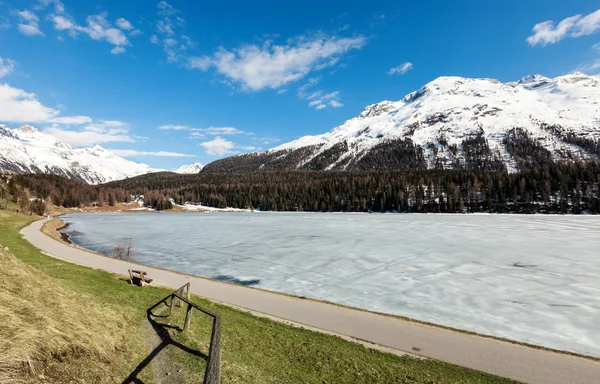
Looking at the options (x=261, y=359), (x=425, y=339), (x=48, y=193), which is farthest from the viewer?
(x=48, y=193)

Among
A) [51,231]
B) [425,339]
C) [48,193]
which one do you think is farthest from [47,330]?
[48,193]

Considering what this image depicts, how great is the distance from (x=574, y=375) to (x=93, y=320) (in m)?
17.3

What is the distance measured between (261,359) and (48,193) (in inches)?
7042

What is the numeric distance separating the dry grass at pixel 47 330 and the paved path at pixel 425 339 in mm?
9599

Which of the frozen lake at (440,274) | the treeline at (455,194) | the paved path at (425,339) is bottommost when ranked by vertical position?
the frozen lake at (440,274)

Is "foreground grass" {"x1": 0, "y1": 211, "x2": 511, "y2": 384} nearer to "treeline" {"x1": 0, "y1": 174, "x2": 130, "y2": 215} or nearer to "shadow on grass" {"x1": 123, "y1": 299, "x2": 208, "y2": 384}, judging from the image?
"shadow on grass" {"x1": 123, "y1": 299, "x2": 208, "y2": 384}

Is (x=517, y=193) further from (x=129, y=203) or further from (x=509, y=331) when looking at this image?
(x=129, y=203)

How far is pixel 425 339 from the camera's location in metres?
15.3

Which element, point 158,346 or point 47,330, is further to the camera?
point 158,346

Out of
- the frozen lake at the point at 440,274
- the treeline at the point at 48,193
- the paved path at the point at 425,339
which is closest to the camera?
the paved path at the point at 425,339

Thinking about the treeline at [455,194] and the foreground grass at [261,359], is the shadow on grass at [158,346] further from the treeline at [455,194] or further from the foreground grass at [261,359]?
the treeline at [455,194]

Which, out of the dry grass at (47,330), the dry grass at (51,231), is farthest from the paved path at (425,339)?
the dry grass at (51,231)

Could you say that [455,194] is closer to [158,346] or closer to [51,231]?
[51,231]

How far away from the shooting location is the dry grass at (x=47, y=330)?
257 inches
